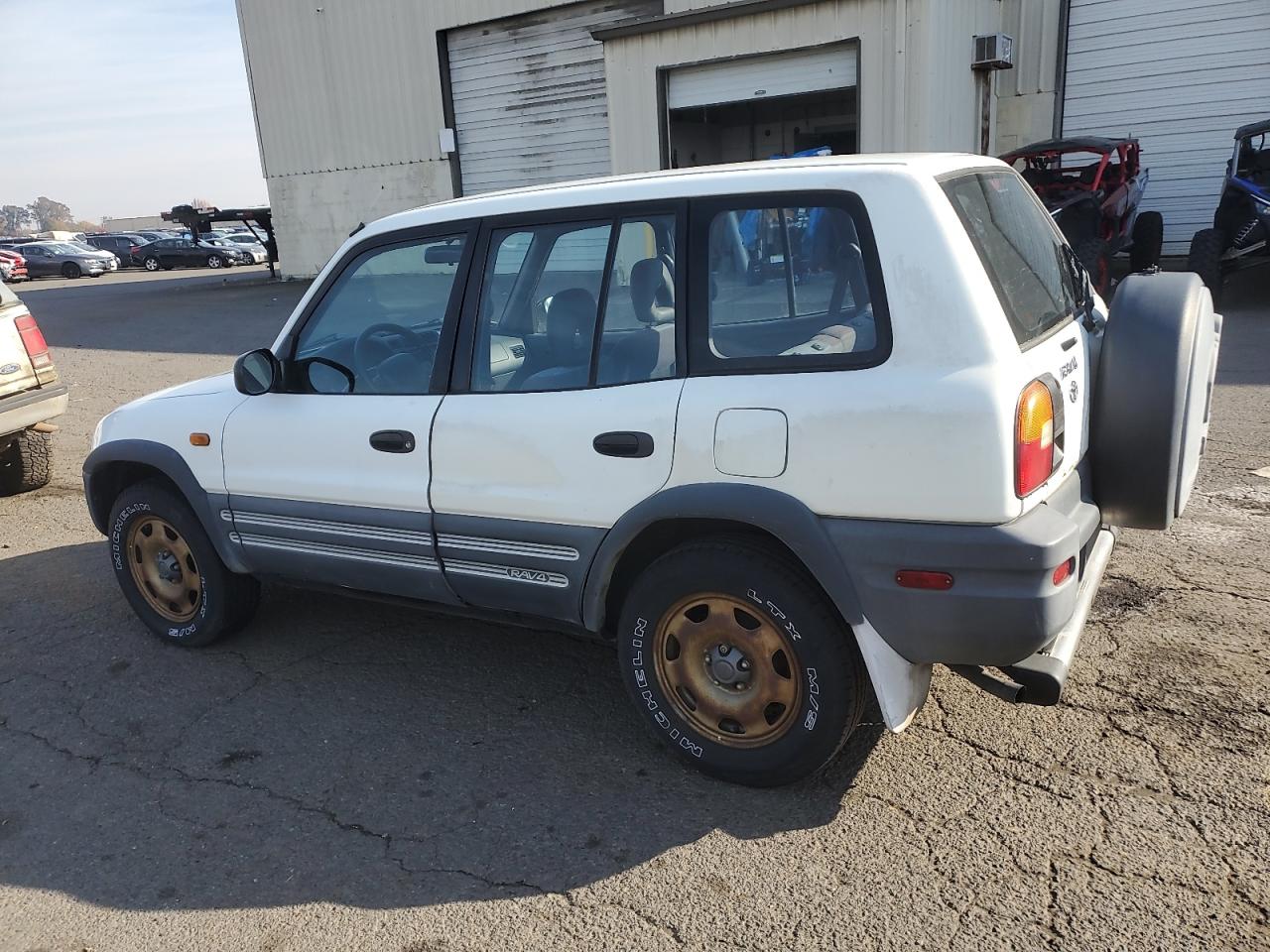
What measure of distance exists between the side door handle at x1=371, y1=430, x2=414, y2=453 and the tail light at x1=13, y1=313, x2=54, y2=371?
14.1 feet

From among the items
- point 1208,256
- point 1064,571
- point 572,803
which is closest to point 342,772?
point 572,803

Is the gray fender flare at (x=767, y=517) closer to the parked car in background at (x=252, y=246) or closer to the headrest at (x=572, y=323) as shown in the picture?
the headrest at (x=572, y=323)

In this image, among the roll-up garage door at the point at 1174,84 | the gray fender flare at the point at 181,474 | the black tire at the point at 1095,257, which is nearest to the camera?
the gray fender flare at the point at 181,474

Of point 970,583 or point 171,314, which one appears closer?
point 970,583

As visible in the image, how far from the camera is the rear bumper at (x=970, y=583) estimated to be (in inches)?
102

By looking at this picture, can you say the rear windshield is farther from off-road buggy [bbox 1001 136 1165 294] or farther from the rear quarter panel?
off-road buggy [bbox 1001 136 1165 294]

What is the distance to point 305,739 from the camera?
144 inches

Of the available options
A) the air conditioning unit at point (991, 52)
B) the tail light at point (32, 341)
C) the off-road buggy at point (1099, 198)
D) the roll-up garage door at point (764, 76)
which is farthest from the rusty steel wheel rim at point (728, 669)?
the air conditioning unit at point (991, 52)

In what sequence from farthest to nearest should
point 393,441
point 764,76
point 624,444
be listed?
point 764,76
point 393,441
point 624,444

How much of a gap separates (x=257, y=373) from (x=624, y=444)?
159 centimetres

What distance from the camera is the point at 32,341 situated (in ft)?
22.0

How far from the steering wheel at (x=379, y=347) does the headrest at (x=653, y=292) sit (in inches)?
34.0

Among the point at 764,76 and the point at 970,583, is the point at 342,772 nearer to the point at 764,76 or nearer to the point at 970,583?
the point at 970,583

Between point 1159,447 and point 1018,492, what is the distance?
0.69m
